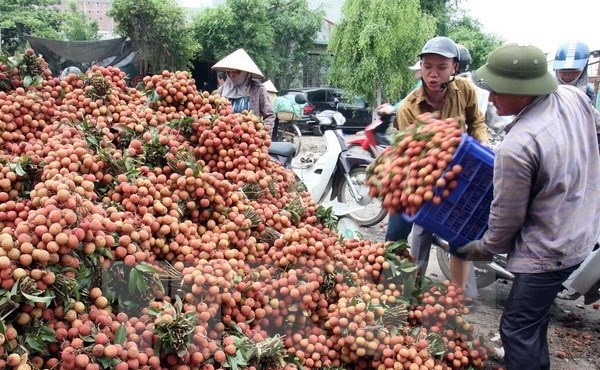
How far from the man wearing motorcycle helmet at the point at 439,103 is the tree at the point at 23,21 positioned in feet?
60.2

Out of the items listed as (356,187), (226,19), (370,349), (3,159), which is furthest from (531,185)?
(226,19)

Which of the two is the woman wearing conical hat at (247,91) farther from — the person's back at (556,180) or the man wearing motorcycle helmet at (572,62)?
the person's back at (556,180)

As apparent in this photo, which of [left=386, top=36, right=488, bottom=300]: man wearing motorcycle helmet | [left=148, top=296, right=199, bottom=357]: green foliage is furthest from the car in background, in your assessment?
[left=148, top=296, right=199, bottom=357]: green foliage

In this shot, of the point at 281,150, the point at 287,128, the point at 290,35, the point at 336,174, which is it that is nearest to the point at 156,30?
the point at 290,35

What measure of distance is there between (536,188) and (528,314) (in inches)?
22.8

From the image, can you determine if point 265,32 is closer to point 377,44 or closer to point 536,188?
point 377,44

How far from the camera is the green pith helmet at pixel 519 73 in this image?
2.16 meters

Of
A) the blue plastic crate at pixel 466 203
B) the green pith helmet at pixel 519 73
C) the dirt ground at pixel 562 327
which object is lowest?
the dirt ground at pixel 562 327

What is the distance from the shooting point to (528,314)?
2.28 meters

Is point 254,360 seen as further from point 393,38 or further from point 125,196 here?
point 393,38

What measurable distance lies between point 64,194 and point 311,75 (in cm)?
2186

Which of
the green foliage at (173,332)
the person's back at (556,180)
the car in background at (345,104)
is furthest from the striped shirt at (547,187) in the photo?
the car in background at (345,104)

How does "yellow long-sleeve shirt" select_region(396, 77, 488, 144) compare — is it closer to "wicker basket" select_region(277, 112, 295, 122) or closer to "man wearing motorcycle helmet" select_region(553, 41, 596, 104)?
"man wearing motorcycle helmet" select_region(553, 41, 596, 104)

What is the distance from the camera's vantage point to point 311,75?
75.8 feet
